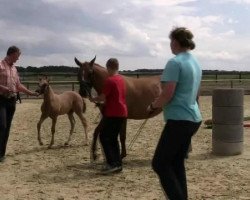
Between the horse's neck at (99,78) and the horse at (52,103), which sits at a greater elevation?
the horse's neck at (99,78)

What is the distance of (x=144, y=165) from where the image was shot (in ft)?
27.8

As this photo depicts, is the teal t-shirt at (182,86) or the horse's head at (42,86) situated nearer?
the teal t-shirt at (182,86)

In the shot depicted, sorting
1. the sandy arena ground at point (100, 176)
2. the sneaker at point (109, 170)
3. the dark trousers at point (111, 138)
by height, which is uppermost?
the dark trousers at point (111, 138)

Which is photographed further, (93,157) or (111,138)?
(93,157)

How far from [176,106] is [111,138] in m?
3.10

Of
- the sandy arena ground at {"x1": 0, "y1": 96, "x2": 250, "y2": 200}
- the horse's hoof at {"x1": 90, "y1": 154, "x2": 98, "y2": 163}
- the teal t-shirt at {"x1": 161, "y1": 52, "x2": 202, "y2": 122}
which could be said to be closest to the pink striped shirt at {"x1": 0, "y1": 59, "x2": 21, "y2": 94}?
the sandy arena ground at {"x1": 0, "y1": 96, "x2": 250, "y2": 200}

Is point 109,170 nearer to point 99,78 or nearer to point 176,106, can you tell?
point 99,78

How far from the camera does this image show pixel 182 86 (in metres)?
4.72

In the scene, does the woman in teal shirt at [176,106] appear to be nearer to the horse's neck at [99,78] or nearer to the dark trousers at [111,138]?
the dark trousers at [111,138]

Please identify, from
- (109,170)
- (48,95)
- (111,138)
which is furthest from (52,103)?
(109,170)

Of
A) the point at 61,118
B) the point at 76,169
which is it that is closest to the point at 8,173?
the point at 76,169

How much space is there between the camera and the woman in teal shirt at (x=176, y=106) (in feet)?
15.3

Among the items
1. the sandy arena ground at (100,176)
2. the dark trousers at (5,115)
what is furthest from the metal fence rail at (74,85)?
the dark trousers at (5,115)

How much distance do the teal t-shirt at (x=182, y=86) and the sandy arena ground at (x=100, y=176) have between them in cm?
181
